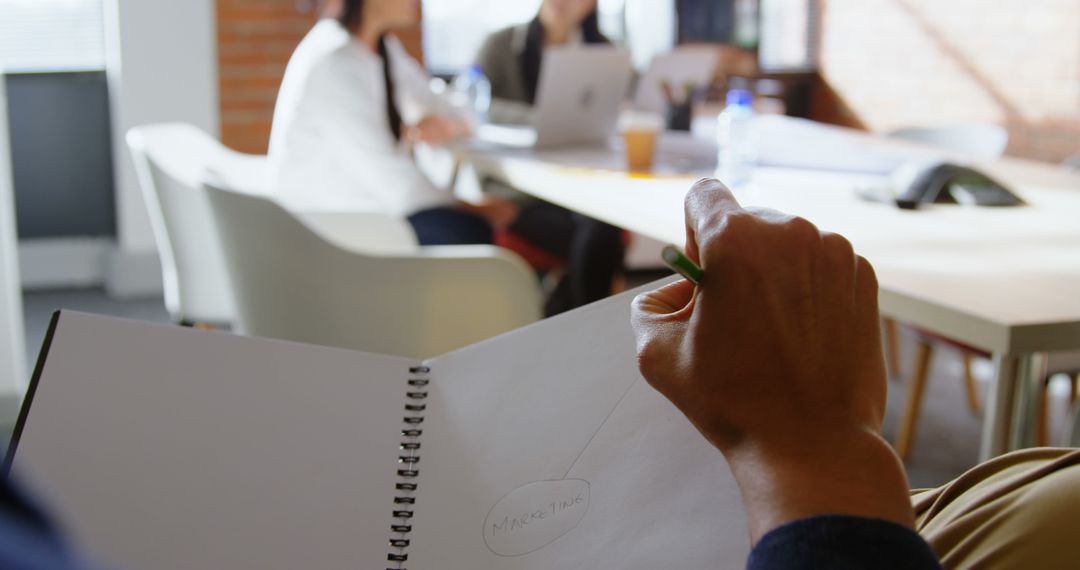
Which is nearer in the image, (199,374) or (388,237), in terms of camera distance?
(199,374)

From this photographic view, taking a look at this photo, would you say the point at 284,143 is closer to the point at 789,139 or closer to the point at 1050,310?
the point at 789,139

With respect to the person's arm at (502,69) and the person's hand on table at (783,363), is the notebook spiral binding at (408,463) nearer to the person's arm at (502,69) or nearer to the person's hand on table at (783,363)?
the person's hand on table at (783,363)

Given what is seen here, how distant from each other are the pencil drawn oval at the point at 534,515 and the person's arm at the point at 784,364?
0.13m

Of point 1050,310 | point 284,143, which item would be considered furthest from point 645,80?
point 1050,310

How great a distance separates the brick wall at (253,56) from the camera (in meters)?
4.43

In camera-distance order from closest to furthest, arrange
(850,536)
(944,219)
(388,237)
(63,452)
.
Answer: (850,536)
(63,452)
(944,219)
(388,237)

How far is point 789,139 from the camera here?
251cm

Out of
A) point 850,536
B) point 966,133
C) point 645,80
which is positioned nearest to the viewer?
point 850,536

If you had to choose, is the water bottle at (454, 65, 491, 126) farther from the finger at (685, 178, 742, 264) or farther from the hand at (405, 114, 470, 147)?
the finger at (685, 178, 742, 264)

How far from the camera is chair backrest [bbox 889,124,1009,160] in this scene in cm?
318

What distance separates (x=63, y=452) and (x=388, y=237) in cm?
178

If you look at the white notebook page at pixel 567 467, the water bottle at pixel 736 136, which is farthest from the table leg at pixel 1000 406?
the water bottle at pixel 736 136

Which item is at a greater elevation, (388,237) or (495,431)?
(495,431)

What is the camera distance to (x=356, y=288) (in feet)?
6.29
